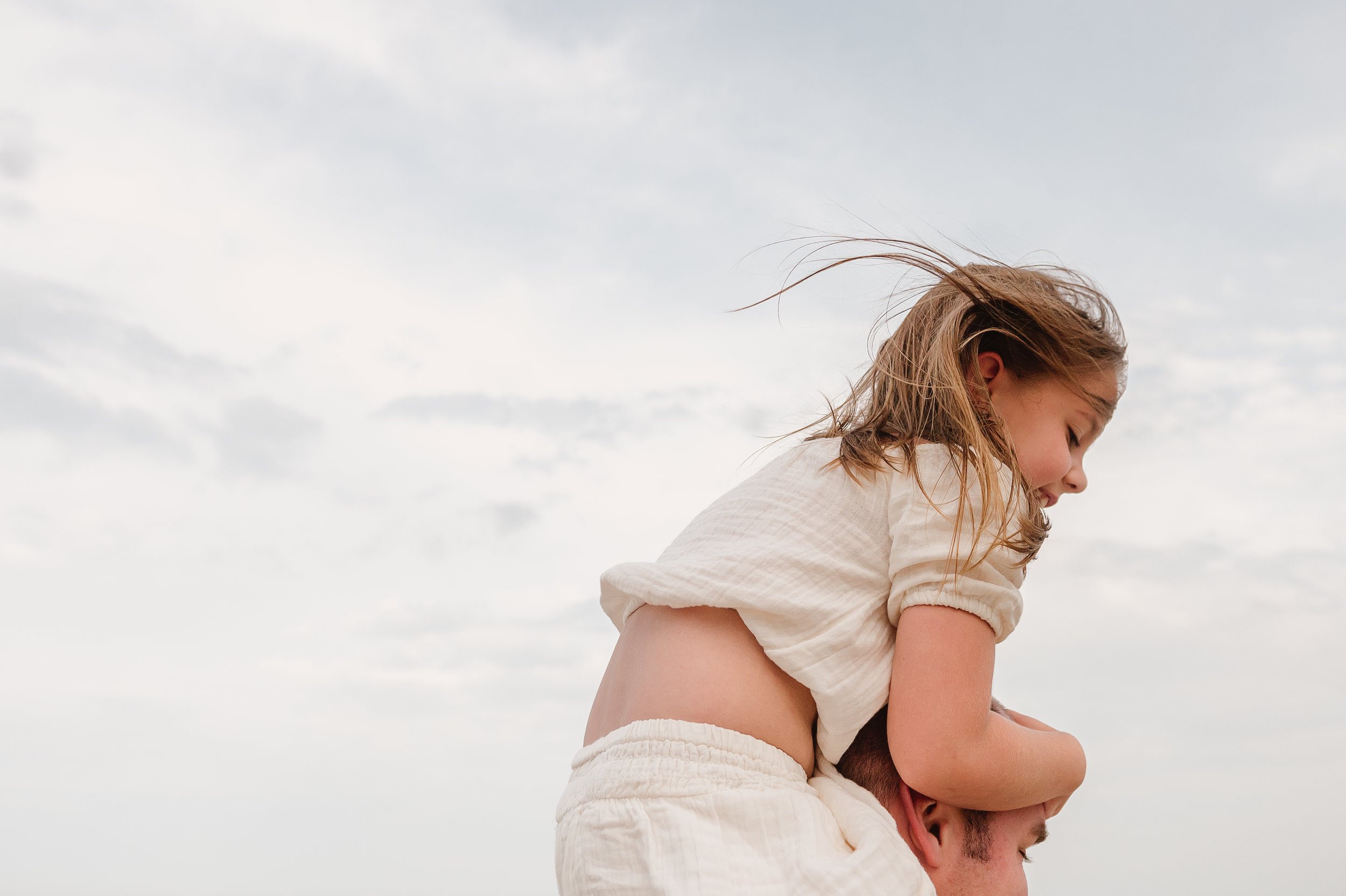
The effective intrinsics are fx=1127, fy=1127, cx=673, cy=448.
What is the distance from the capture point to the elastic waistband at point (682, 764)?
156 cm

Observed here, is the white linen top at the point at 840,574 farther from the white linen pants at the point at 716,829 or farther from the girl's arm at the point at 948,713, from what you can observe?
the white linen pants at the point at 716,829

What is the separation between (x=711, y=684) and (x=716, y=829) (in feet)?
0.69

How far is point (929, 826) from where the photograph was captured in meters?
1.81

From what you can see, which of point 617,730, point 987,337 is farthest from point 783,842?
point 987,337

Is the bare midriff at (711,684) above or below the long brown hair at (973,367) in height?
below

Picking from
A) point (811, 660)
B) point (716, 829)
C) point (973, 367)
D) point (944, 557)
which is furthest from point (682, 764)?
point (973, 367)

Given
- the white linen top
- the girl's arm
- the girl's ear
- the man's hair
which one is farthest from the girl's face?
the man's hair

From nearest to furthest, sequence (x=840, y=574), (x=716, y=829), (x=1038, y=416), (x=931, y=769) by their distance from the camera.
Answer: (x=716, y=829) < (x=931, y=769) < (x=840, y=574) < (x=1038, y=416)

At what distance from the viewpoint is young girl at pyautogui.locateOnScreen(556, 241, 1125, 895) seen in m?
1.55

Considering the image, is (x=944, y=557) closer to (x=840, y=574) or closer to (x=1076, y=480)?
(x=840, y=574)

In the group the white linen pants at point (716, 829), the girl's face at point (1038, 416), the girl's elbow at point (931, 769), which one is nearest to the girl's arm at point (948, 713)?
the girl's elbow at point (931, 769)

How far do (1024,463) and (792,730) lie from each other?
0.71 m

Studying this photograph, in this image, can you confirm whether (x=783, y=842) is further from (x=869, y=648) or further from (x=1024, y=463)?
(x=1024, y=463)

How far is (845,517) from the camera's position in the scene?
5.93 feet
